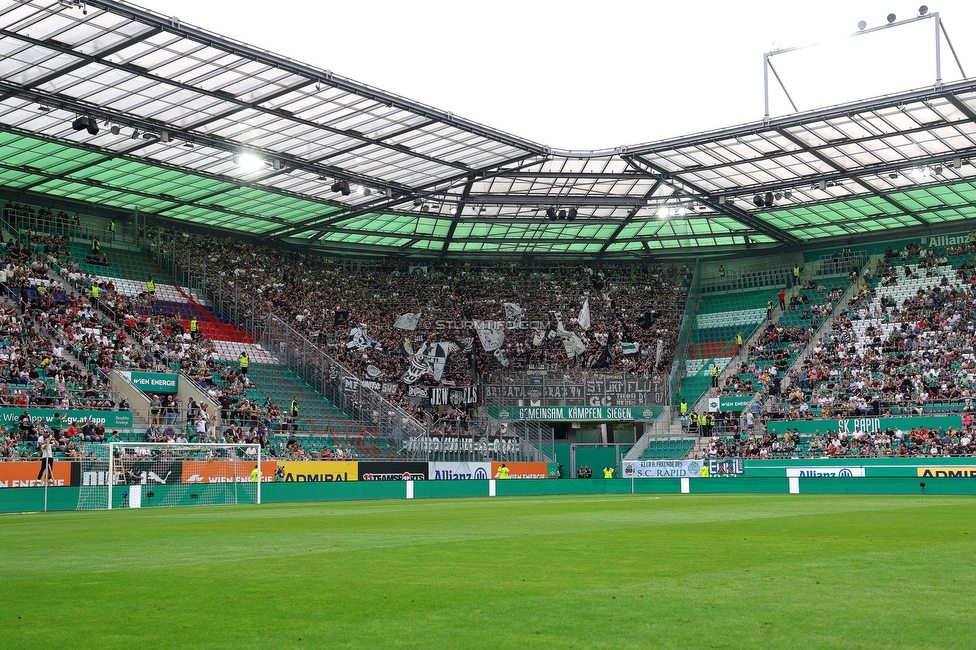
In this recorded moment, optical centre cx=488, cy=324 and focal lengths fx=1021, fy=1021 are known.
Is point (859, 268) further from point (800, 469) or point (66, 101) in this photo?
point (66, 101)

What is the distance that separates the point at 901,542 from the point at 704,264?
55802 millimetres

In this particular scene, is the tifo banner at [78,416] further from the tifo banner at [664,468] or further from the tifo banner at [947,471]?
the tifo banner at [947,471]

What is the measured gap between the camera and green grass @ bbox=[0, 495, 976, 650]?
7.95 metres

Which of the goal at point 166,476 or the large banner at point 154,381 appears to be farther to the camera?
the large banner at point 154,381

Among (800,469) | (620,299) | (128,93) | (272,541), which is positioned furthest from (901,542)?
(620,299)

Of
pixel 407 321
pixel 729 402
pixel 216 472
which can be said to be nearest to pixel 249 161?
pixel 216 472

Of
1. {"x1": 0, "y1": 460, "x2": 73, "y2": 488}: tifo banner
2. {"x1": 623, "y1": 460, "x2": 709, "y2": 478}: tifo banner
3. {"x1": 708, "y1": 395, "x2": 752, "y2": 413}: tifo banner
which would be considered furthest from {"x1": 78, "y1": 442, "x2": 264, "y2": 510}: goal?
{"x1": 708, "y1": 395, "x2": 752, "y2": 413}: tifo banner

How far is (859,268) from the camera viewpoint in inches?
2506

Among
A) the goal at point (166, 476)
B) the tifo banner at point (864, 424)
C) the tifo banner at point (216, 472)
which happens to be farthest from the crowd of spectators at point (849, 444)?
the goal at point (166, 476)

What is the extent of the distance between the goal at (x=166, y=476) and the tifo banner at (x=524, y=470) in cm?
1477

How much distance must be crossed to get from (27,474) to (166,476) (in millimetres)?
4870

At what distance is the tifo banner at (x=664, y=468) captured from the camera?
54812 millimetres

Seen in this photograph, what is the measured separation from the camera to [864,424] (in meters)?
51.4

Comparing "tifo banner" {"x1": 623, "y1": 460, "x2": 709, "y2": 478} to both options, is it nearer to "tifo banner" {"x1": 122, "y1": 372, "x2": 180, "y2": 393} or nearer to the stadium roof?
the stadium roof
